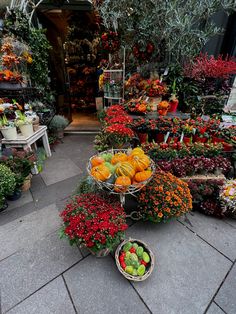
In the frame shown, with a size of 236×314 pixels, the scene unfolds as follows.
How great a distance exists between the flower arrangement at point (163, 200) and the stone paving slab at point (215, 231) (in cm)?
37

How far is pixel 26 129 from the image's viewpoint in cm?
287

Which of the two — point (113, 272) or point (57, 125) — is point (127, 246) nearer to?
point (113, 272)

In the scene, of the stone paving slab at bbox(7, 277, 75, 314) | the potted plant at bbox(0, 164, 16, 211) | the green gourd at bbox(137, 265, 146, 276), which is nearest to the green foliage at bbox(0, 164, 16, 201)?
the potted plant at bbox(0, 164, 16, 211)

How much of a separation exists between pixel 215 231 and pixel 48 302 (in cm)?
192

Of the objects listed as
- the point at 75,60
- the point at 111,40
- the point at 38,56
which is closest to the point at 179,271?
the point at 111,40

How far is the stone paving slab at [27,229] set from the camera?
5.97 feet

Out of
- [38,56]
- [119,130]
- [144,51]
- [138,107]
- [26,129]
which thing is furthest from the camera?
[38,56]

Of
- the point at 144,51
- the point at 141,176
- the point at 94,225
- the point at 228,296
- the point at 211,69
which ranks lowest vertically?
the point at 228,296

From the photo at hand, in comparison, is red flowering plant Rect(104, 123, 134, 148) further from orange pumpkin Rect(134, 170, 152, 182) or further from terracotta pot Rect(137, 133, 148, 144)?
orange pumpkin Rect(134, 170, 152, 182)

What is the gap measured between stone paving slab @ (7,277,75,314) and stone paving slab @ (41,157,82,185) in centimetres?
175

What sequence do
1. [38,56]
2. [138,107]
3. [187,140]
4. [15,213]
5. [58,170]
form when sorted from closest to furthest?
[15,213] < [187,140] < [138,107] < [58,170] < [38,56]

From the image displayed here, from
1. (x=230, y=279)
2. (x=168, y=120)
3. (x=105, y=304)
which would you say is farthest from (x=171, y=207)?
(x=168, y=120)

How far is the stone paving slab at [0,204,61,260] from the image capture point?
1821 millimetres

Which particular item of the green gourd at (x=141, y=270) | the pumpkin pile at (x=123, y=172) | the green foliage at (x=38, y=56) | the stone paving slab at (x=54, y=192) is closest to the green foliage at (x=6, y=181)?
the stone paving slab at (x=54, y=192)
